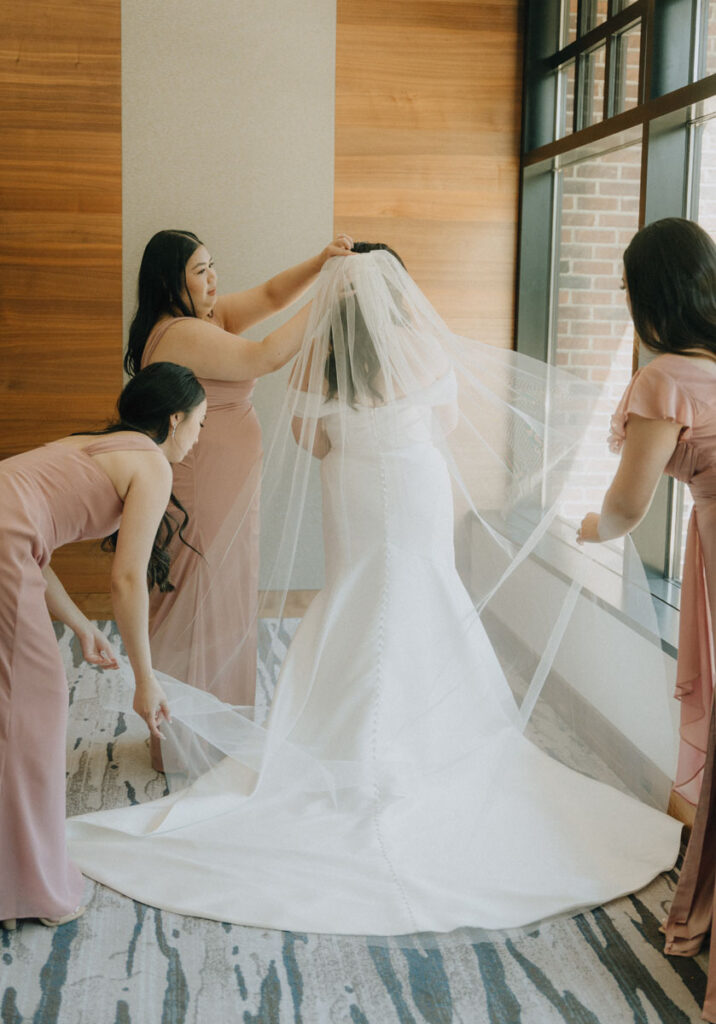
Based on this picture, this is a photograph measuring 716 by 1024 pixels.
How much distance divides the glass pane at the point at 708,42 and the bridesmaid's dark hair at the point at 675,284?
56.1 inches

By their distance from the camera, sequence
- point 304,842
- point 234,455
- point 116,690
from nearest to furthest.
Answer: point 304,842 → point 234,455 → point 116,690

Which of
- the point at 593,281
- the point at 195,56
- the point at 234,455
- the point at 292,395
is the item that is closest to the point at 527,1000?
the point at 292,395

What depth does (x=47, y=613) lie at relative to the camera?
2.16 m

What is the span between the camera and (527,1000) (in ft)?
6.35

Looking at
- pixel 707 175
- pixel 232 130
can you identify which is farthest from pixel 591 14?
pixel 232 130

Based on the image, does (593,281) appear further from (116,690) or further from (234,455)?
(116,690)

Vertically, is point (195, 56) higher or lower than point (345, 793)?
higher

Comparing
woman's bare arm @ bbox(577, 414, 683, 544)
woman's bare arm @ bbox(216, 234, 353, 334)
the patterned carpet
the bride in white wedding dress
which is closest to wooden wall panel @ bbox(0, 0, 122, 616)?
woman's bare arm @ bbox(216, 234, 353, 334)

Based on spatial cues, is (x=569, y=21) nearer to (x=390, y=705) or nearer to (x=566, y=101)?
(x=566, y=101)

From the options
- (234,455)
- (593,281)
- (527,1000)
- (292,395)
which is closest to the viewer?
(527,1000)

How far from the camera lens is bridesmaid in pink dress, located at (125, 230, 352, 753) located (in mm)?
2740

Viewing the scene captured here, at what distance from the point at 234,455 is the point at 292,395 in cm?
51

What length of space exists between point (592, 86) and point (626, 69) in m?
0.31

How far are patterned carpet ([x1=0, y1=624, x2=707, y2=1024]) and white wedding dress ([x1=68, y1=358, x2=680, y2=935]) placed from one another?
7 centimetres
